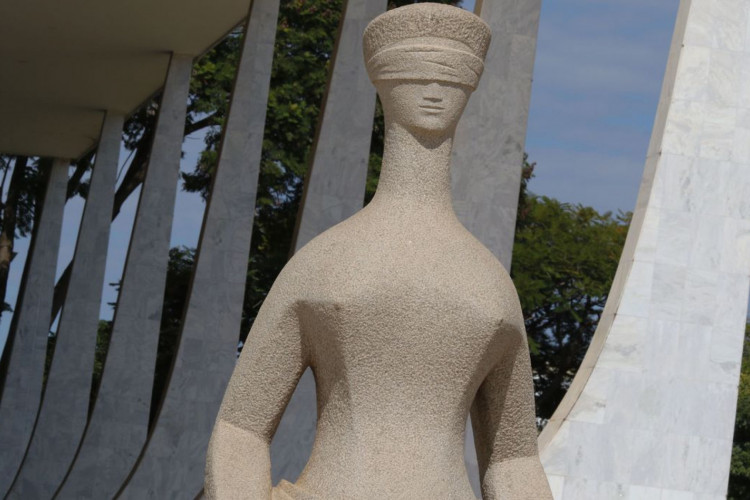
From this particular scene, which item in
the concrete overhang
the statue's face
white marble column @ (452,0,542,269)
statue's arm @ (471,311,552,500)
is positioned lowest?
statue's arm @ (471,311,552,500)

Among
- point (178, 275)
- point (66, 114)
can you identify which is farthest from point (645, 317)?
point (178, 275)

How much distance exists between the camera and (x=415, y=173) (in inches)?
230

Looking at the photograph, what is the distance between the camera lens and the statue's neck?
583cm

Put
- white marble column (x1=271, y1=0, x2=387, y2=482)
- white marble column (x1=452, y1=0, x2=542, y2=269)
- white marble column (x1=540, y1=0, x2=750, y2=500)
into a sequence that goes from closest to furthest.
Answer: white marble column (x1=540, y1=0, x2=750, y2=500) < white marble column (x1=452, y1=0, x2=542, y2=269) < white marble column (x1=271, y1=0, x2=387, y2=482)

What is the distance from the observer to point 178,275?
4259 cm

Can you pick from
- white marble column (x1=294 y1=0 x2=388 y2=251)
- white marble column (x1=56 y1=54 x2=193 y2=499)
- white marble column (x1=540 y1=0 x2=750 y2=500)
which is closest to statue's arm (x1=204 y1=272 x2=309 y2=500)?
white marble column (x1=540 y1=0 x2=750 y2=500)

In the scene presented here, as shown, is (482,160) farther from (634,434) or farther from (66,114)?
(66,114)

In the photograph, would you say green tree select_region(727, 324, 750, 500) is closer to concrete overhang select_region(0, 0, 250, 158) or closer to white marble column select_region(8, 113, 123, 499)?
white marble column select_region(8, 113, 123, 499)

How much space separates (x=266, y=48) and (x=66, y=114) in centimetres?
1370


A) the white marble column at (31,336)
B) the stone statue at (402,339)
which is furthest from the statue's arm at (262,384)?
the white marble column at (31,336)

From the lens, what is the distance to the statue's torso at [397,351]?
552 cm

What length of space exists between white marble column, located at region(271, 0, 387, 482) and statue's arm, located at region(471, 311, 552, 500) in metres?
10.0

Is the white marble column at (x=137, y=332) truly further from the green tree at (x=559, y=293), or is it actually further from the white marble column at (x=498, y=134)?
the green tree at (x=559, y=293)

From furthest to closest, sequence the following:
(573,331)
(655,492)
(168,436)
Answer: (573,331) < (168,436) < (655,492)
